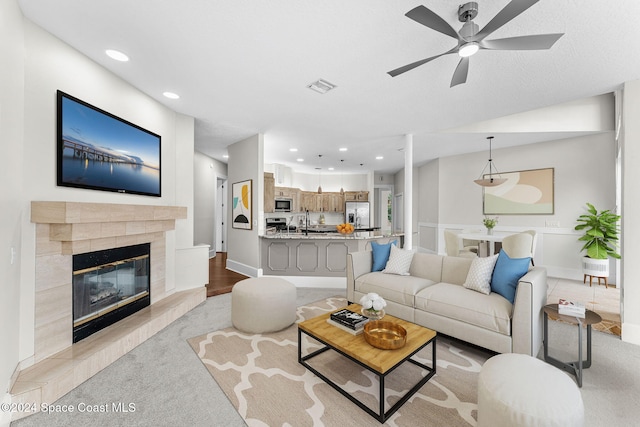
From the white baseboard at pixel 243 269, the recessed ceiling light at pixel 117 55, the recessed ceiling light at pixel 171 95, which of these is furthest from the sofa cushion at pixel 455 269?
the recessed ceiling light at pixel 117 55

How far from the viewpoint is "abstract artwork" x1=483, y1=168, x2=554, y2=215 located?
5.52 m

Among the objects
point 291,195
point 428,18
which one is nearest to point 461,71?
point 428,18

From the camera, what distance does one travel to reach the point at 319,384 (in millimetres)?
2057

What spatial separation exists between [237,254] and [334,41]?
4.40m

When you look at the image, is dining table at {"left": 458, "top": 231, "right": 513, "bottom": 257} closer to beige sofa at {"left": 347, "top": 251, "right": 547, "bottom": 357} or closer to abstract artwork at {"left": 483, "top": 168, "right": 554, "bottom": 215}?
abstract artwork at {"left": 483, "top": 168, "right": 554, "bottom": 215}

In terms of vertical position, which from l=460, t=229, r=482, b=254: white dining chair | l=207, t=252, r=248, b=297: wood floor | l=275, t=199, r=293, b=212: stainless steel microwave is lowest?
l=207, t=252, r=248, b=297: wood floor

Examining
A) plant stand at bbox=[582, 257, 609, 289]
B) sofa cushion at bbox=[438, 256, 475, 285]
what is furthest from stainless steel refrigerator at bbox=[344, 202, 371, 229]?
sofa cushion at bbox=[438, 256, 475, 285]

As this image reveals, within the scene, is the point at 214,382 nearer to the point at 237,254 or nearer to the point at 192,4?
the point at 192,4

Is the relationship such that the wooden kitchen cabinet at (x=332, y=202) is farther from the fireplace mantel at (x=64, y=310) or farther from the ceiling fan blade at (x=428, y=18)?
the ceiling fan blade at (x=428, y=18)

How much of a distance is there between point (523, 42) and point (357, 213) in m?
7.27

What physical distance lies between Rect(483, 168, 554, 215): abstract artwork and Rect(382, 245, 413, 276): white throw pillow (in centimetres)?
398

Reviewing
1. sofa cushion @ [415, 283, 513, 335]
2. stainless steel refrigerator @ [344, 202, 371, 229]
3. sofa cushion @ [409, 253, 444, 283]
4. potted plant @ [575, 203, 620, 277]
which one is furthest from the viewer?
stainless steel refrigerator @ [344, 202, 371, 229]

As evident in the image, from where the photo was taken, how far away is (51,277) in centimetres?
221

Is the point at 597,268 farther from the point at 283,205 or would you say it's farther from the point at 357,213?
the point at 283,205
